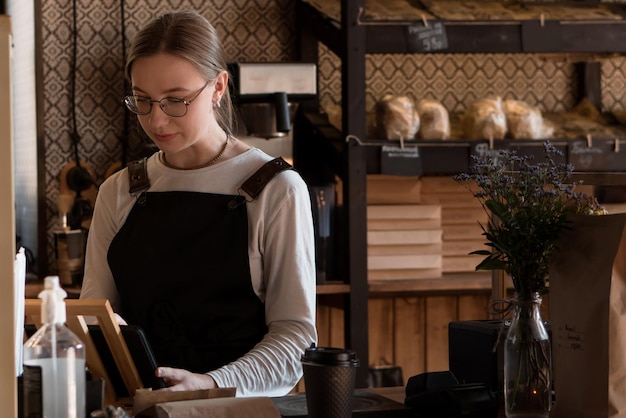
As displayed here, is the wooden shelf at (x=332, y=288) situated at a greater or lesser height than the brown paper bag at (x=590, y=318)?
→ lesser

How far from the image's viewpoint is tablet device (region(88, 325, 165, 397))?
5.04 feet

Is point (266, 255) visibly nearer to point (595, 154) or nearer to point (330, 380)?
point (330, 380)

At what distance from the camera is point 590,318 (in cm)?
147

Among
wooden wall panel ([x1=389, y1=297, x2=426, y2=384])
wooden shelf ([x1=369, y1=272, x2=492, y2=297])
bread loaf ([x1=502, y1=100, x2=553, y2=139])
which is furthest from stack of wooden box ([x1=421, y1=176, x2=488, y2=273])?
bread loaf ([x1=502, y1=100, x2=553, y2=139])

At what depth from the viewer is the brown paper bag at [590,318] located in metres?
1.44

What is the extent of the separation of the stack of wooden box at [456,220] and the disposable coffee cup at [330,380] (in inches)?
99.3

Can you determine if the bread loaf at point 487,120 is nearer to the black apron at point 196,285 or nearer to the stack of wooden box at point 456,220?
the stack of wooden box at point 456,220

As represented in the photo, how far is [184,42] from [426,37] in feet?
5.42

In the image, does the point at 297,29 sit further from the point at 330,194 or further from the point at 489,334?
the point at 489,334

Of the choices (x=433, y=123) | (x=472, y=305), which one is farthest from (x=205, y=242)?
(x=472, y=305)

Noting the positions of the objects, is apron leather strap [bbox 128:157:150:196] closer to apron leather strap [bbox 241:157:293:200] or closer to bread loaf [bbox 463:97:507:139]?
apron leather strap [bbox 241:157:293:200]

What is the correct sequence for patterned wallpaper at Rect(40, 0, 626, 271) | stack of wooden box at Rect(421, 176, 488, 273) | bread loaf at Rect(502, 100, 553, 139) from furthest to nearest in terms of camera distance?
stack of wooden box at Rect(421, 176, 488, 273), patterned wallpaper at Rect(40, 0, 626, 271), bread loaf at Rect(502, 100, 553, 139)

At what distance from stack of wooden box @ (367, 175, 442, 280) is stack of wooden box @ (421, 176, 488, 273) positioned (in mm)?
168

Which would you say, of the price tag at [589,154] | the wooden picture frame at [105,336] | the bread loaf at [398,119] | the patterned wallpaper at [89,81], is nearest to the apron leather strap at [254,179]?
the wooden picture frame at [105,336]
